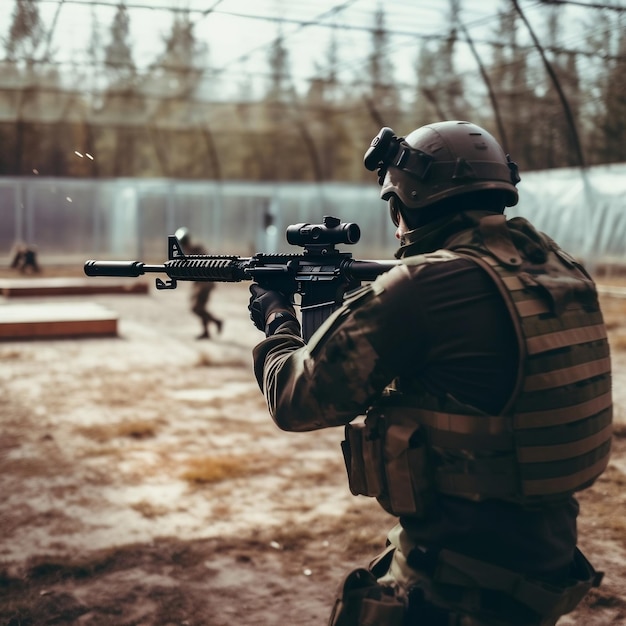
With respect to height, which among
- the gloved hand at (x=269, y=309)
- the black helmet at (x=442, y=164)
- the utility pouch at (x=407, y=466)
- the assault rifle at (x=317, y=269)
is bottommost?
the utility pouch at (x=407, y=466)

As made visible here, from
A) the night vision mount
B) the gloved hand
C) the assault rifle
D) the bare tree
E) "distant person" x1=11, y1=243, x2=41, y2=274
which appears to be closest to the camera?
the night vision mount

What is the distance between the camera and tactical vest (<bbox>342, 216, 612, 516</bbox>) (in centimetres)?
183

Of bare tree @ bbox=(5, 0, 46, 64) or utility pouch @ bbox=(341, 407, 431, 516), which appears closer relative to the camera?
utility pouch @ bbox=(341, 407, 431, 516)

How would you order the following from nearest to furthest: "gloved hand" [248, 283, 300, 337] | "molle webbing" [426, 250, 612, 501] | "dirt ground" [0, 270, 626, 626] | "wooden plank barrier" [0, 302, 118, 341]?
"molle webbing" [426, 250, 612, 501], "gloved hand" [248, 283, 300, 337], "dirt ground" [0, 270, 626, 626], "wooden plank barrier" [0, 302, 118, 341]

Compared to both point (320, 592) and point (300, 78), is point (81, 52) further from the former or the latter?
point (320, 592)

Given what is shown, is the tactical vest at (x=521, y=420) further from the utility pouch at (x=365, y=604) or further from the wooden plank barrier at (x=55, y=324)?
the wooden plank barrier at (x=55, y=324)

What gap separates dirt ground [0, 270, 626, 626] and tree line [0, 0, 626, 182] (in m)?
5.71

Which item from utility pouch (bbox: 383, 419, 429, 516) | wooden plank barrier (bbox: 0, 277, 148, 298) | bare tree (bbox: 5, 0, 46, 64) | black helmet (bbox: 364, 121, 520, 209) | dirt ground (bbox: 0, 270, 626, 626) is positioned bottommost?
dirt ground (bbox: 0, 270, 626, 626)

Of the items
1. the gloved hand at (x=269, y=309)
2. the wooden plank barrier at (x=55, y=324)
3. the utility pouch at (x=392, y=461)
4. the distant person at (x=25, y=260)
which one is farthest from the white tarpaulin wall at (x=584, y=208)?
the utility pouch at (x=392, y=461)

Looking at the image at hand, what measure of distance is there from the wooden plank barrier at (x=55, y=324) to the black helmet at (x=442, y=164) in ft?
30.2

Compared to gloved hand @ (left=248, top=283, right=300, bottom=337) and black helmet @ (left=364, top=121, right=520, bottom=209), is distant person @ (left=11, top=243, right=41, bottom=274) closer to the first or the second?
gloved hand @ (left=248, top=283, right=300, bottom=337)

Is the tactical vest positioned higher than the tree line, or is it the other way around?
the tree line

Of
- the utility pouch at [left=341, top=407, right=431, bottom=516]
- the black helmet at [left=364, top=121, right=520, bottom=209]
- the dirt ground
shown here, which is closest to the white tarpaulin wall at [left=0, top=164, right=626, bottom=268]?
the dirt ground

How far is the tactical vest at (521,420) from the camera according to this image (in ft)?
6.01
